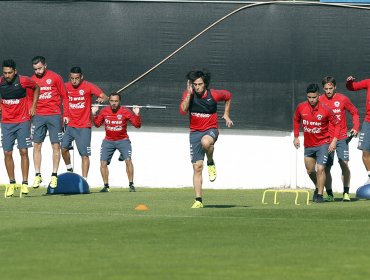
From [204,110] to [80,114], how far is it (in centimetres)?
739

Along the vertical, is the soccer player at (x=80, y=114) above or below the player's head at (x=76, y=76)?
below

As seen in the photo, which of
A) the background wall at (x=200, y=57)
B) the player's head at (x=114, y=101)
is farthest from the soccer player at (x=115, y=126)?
the background wall at (x=200, y=57)

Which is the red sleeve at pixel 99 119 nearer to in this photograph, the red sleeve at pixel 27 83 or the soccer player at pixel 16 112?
the soccer player at pixel 16 112

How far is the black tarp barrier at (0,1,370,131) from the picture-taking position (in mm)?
31016

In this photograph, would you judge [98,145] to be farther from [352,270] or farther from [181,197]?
[352,270]

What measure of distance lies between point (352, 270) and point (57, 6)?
762 inches

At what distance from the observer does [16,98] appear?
24844mm

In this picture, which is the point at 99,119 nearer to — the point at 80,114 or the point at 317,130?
the point at 80,114

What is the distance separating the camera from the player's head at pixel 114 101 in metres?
29.2

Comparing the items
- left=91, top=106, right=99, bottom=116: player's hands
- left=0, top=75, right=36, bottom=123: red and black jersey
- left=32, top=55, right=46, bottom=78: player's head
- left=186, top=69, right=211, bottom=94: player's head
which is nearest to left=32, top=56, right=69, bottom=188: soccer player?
left=32, top=55, right=46, bottom=78: player's head

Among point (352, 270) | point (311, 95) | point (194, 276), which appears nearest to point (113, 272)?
point (194, 276)

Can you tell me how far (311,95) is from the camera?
24.0m

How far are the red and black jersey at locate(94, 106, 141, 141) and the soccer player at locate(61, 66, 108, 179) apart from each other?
2.68 feet

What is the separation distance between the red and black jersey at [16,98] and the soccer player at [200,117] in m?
4.34
